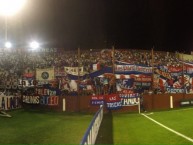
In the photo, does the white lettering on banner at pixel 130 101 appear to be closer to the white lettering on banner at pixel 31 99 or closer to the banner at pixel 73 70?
the banner at pixel 73 70

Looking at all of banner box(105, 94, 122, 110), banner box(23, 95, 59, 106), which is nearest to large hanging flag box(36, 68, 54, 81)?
banner box(23, 95, 59, 106)

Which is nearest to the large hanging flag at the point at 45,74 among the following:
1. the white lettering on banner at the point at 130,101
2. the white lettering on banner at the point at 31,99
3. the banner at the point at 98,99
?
the white lettering on banner at the point at 31,99

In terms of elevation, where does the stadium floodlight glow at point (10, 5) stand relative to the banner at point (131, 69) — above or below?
above

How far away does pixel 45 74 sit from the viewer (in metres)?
26.6

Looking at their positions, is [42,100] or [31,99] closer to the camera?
[42,100]

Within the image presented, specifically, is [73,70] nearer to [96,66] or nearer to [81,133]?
[96,66]

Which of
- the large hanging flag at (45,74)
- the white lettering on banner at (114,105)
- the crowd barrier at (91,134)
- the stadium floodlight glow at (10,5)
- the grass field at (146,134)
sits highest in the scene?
the stadium floodlight glow at (10,5)

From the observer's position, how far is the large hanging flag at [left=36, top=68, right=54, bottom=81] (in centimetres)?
2630

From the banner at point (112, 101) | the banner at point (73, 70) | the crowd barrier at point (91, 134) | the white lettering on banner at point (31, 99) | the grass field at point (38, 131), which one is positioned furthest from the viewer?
the white lettering on banner at point (31, 99)

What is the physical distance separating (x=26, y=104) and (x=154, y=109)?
32.4 ft

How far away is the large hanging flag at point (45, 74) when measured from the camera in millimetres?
26302

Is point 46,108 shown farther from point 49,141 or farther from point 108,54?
point 49,141

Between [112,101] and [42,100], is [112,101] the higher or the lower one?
the lower one

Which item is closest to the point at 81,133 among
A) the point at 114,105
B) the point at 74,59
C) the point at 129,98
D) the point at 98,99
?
the point at 98,99
